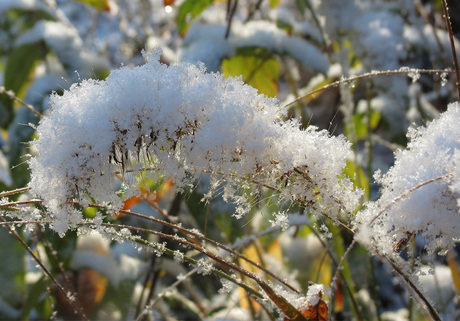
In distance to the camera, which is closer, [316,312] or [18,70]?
[316,312]

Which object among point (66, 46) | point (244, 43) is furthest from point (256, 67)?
point (66, 46)

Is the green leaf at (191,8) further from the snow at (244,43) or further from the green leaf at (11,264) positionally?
the green leaf at (11,264)

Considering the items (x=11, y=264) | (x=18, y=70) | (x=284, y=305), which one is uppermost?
(x=18, y=70)

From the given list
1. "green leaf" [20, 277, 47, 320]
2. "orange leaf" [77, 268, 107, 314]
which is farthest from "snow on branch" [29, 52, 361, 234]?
"orange leaf" [77, 268, 107, 314]

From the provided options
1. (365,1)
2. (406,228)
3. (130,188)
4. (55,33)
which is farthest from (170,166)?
(365,1)

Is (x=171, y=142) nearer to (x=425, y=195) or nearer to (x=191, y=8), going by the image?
(x=425, y=195)

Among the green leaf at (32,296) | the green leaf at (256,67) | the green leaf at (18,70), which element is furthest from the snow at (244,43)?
the green leaf at (32,296)
